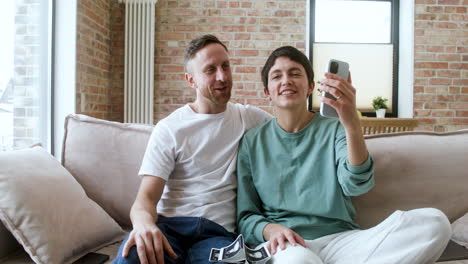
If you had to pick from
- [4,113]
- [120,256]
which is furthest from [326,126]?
[4,113]

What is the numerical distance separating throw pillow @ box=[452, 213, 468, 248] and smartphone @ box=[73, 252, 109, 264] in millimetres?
1298

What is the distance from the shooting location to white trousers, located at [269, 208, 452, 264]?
3.45 feet

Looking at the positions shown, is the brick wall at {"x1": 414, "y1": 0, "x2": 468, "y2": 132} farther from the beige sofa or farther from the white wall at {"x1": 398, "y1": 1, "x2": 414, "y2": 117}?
the beige sofa

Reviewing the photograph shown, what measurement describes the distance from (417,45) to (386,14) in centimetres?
53

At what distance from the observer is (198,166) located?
1.37 m

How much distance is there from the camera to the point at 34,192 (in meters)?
1.24

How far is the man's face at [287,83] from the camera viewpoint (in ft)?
4.41

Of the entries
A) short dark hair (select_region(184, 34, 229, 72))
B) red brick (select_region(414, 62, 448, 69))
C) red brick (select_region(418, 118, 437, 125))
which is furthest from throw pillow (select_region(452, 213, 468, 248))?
red brick (select_region(414, 62, 448, 69))

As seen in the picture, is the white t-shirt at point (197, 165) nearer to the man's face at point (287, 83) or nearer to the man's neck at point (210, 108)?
the man's neck at point (210, 108)

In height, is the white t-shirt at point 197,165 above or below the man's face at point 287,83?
below

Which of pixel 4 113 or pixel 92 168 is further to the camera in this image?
pixel 4 113

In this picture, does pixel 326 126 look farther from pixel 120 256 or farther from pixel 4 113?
pixel 4 113

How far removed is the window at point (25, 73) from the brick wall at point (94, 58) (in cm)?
22

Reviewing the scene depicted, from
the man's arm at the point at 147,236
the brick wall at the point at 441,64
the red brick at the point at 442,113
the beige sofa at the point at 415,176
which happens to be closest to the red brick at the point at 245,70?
the brick wall at the point at 441,64
